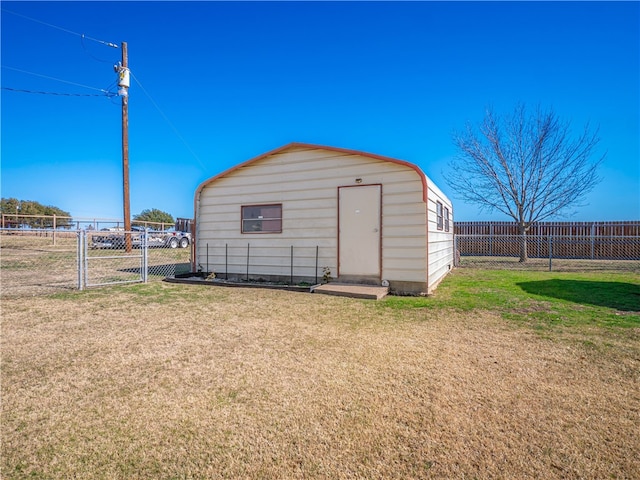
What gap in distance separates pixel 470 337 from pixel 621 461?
2272mm

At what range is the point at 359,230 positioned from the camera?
7539mm

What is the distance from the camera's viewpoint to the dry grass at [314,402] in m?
1.81

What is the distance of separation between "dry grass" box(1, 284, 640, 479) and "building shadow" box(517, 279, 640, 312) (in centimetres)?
230

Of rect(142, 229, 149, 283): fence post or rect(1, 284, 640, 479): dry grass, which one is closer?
rect(1, 284, 640, 479): dry grass

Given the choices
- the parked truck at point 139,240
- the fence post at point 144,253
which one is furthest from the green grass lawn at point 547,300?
the parked truck at point 139,240

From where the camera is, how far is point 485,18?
858 centimetres

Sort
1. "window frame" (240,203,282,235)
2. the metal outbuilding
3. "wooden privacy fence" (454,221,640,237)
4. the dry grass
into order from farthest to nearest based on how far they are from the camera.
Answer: "wooden privacy fence" (454,221,640,237) → "window frame" (240,203,282,235) → the metal outbuilding → the dry grass

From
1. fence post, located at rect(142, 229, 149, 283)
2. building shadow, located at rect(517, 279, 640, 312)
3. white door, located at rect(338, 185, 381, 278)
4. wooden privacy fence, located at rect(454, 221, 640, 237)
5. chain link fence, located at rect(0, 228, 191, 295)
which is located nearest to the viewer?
building shadow, located at rect(517, 279, 640, 312)

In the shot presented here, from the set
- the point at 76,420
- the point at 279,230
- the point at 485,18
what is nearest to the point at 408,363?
the point at 76,420

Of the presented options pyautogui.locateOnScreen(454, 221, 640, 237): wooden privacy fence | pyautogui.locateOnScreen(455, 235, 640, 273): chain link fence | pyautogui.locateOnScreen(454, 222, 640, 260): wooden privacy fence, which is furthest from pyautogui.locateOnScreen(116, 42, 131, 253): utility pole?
pyautogui.locateOnScreen(454, 221, 640, 237): wooden privacy fence

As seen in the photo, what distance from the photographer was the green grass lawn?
16.3 feet

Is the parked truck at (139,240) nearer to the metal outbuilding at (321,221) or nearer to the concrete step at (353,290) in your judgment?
the metal outbuilding at (321,221)

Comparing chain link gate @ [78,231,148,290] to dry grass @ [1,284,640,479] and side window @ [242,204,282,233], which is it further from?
dry grass @ [1,284,640,479]

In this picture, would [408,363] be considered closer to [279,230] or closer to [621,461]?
[621,461]
